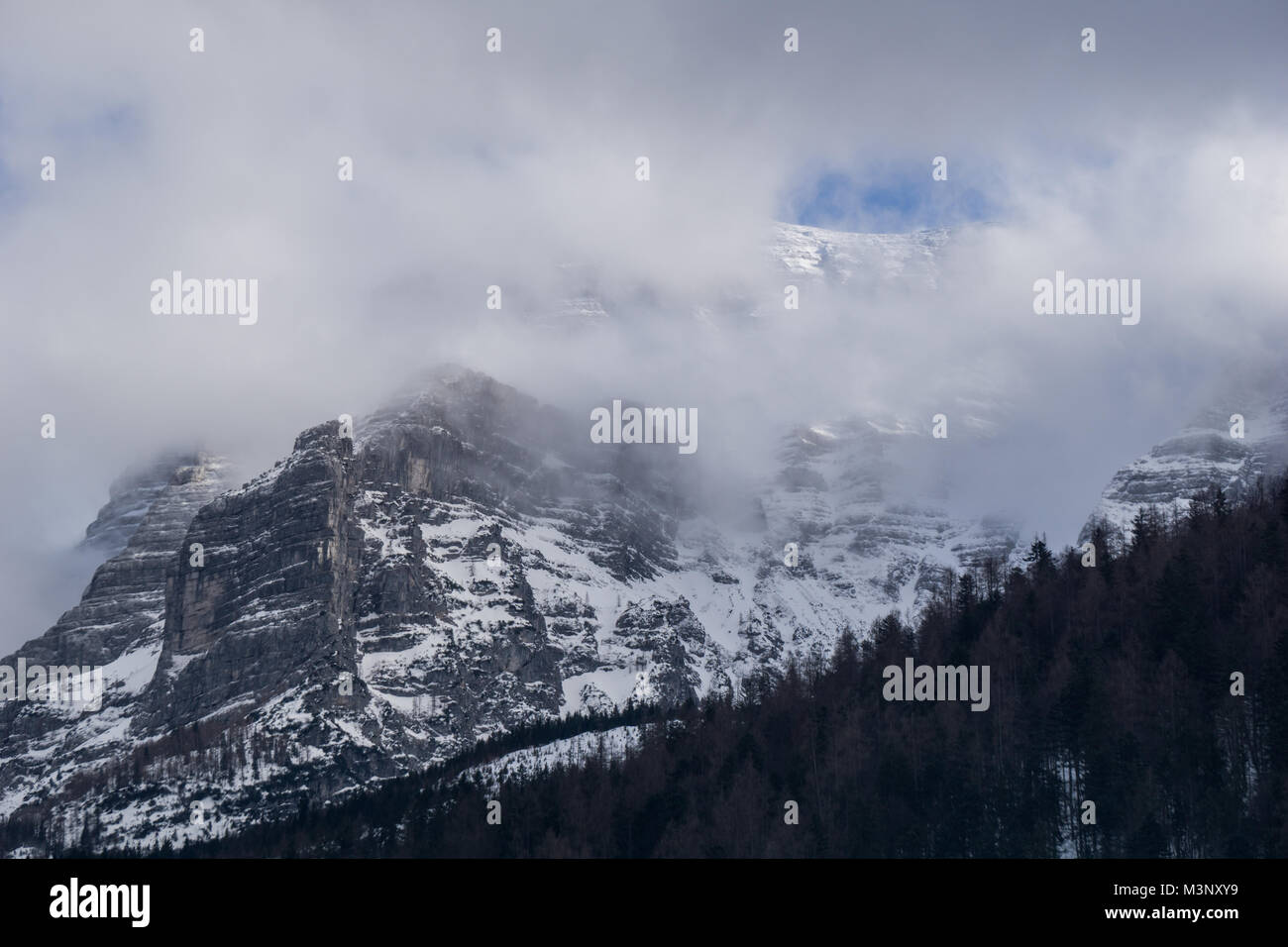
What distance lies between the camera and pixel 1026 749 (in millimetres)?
141000

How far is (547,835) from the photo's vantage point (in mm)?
166000

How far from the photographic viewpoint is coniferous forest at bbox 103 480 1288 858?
12600 cm

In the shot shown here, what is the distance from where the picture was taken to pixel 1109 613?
155250 mm

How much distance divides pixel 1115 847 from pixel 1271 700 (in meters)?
17.1

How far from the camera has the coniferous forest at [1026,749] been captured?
413ft
